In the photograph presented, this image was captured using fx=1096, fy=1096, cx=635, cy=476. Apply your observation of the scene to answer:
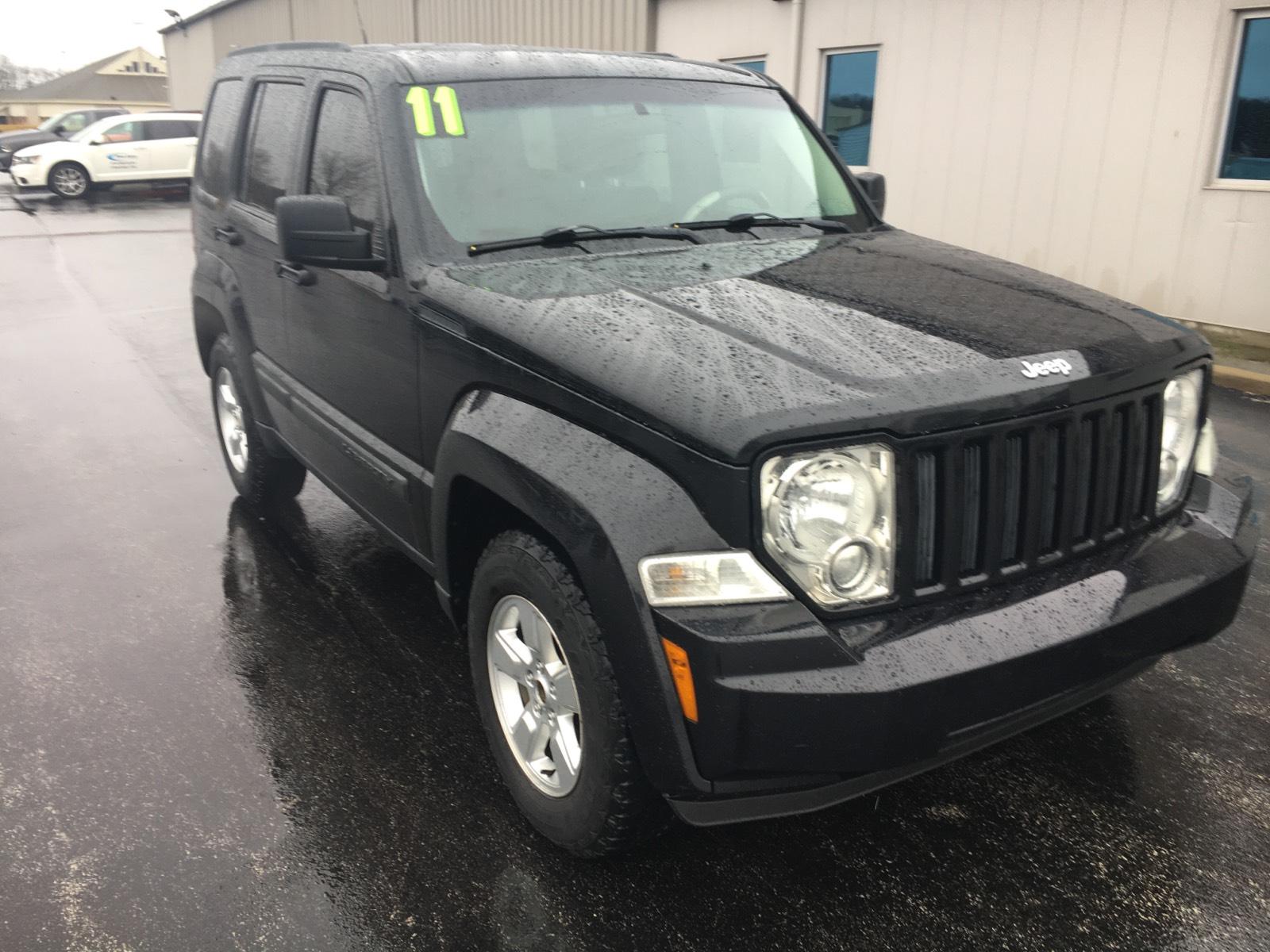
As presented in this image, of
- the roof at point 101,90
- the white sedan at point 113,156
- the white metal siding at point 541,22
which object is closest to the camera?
the white metal siding at point 541,22

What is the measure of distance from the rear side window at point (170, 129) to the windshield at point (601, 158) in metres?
23.8

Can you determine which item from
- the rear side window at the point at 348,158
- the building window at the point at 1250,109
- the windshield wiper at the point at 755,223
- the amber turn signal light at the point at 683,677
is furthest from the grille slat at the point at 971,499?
the building window at the point at 1250,109

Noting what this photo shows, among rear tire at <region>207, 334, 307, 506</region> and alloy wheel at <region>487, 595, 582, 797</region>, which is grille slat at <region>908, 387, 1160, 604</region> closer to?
alloy wheel at <region>487, 595, 582, 797</region>

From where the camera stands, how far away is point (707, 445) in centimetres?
219

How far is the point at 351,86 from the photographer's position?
371 centimetres

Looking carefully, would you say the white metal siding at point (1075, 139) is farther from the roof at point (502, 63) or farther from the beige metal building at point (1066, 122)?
the roof at point (502, 63)

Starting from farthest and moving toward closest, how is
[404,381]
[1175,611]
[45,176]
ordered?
[45,176]
[404,381]
[1175,611]

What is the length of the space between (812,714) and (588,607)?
0.56 m

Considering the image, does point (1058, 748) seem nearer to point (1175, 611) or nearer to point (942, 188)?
point (1175, 611)

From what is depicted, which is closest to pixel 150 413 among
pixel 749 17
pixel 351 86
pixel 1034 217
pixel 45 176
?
pixel 351 86

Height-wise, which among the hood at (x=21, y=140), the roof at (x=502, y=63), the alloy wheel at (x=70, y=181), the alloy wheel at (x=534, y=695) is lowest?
the alloy wheel at (x=70, y=181)

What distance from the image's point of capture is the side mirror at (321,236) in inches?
127

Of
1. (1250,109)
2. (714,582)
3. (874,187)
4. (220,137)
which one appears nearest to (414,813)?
(714,582)

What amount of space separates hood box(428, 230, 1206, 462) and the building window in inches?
271
